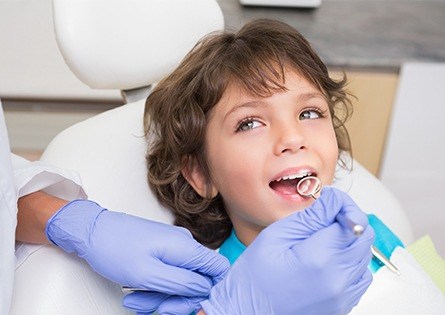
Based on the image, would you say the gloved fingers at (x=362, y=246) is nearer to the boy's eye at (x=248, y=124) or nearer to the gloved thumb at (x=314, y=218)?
the gloved thumb at (x=314, y=218)

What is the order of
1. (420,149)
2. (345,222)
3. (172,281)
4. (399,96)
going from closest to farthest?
1. (345,222)
2. (172,281)
3. (399,96)
4. (420,149)

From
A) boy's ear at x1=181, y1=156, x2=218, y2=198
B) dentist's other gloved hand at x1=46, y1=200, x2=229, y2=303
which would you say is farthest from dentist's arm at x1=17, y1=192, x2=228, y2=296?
boy's ear at x1=181, y1=156, x2=218, y2=198

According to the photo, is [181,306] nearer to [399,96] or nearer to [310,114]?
[310,114]

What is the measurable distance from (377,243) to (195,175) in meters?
0.41

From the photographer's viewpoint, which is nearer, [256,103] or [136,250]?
[136,250]

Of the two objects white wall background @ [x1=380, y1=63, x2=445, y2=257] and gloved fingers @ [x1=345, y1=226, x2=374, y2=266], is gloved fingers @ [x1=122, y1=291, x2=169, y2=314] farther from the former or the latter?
white wall background @ [x1=380, y1=63, x2=445, y2=257]

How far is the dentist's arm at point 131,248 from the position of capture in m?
0.88

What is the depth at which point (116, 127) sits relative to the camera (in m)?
1.20

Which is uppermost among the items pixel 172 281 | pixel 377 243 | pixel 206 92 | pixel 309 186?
pixel 206 92

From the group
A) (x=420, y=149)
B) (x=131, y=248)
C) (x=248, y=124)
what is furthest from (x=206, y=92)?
(x=420, y=149)

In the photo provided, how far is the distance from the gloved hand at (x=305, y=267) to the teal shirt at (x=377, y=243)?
12.4 inches

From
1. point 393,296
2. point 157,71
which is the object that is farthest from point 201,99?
point 393,296

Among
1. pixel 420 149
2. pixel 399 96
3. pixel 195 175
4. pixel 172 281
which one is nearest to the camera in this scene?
pixel 172 281

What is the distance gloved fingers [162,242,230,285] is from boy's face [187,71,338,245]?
122 mm
